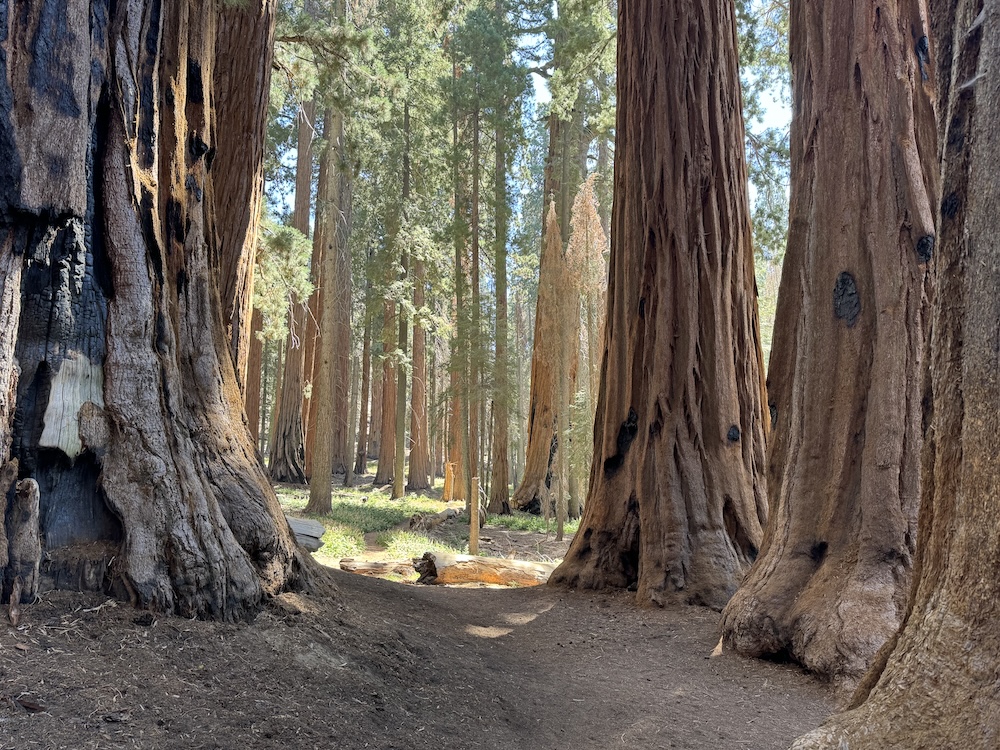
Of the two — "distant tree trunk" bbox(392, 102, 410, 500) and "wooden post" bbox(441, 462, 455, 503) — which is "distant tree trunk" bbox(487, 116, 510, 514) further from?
"distant tree trunk" bbox(392, 102, 410, 500)

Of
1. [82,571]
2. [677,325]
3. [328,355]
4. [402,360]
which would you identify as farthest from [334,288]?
[82,571]

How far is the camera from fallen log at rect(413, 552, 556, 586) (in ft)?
26.8

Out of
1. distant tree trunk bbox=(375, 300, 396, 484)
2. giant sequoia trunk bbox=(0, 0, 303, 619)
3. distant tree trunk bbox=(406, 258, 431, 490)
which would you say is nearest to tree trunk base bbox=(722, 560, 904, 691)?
giant sequoia trunk bbox=(0, 0, 303, 619)

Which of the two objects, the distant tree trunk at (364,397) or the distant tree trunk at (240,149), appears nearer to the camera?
the distant tree trunk at (240,149)

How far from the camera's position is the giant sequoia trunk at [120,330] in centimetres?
288

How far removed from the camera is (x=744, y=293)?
23.2 ft

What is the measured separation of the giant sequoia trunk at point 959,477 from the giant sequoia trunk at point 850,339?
2.57 metres

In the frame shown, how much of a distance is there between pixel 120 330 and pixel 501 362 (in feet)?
46.0

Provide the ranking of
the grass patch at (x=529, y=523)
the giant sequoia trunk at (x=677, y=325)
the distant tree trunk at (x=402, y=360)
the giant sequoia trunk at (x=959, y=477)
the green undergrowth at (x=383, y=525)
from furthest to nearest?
the distant tree trunk at (x=402, y=360) < the grass patch at (x=529, y=523) < the green undergrowth at (x=383, y=525) < the giant sequoia trunk at (x=677, y=325) < the giant sequoia trunk at (x=959, y=477)

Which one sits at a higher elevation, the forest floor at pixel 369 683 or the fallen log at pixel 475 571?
the forest floor at pixel 369 683

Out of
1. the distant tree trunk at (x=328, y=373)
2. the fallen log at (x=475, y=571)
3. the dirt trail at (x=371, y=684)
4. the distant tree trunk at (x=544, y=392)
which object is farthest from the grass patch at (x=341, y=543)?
the distant tree trunk at (x=544, y=392)

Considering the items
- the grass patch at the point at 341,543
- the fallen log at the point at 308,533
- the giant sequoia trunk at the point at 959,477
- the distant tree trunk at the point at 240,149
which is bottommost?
the grass patch at the point at 341,543

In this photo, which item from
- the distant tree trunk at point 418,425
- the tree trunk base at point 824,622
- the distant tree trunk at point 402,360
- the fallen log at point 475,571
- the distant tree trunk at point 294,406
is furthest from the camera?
the distant tree trunk at point 418,425

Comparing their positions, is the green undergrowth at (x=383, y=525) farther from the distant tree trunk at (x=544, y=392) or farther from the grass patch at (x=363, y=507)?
the distant tree trunk at (x=544, y=392)
